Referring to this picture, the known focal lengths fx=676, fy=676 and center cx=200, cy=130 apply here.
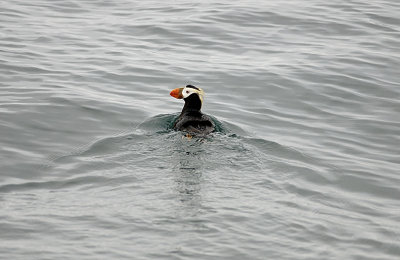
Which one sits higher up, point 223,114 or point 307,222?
point 223,114

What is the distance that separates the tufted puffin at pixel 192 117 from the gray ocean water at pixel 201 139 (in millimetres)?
232

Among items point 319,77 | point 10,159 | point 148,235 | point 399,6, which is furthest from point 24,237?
point 399,6

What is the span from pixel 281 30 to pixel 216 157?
10139mm

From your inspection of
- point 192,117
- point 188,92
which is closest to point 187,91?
point 188,92

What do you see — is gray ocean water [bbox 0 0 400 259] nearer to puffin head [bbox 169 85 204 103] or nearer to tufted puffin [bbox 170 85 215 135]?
tufted puffin [bbox 170 85 215 135]

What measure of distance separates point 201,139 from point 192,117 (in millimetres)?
870

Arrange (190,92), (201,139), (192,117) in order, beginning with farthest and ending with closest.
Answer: (190,92) < (192,117) < (201,139)

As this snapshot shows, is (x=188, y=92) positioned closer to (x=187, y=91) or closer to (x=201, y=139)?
(x=187, y=91)

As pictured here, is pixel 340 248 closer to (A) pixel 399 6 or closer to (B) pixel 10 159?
(B) pixel 10 159

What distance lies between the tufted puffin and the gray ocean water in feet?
0.76

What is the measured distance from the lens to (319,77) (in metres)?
15.2

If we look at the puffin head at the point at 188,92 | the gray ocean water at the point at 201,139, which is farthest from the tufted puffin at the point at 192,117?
the gray ocean water at the point at 201,139

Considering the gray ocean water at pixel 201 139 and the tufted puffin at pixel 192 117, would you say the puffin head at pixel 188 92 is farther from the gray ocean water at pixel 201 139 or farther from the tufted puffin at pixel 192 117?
the gray ocean water at pixel 201 139

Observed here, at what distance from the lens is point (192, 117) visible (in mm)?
11203
